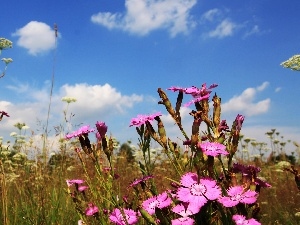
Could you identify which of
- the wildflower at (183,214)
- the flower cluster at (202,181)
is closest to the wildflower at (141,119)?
the flower cluster at (202,181)

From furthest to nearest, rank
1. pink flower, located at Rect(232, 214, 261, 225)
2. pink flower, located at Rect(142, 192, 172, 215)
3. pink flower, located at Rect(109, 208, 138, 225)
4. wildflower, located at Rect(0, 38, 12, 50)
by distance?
wildflower, located at Rect(0, 38, 12, 50), pink flower, located at Rect(109, 208, 138, 225), pink flower, located at Rect(142, 192, 172, 215), pink flower, located at Rect(232, 214, 261, 225)

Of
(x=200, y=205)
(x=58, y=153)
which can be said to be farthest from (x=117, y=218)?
(x=58, y=153)

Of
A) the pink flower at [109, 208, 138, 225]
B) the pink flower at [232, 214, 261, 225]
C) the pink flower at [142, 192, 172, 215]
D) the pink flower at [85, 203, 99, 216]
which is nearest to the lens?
the pink flower at [232, 214, 261, 225]

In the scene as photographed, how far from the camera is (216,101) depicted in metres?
1.83

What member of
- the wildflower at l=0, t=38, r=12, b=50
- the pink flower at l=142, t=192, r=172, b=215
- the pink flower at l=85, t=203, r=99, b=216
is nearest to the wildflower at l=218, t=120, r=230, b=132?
the pink flower at l=142, t=192, r=172, b=215

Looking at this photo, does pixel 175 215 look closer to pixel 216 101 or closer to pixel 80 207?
pixel 216 101

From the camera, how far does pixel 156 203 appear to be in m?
1.72

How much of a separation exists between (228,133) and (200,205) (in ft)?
1.43

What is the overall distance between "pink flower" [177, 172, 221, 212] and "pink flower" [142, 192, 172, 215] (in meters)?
0.12

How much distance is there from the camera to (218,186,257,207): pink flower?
Answer: 58.9 inches

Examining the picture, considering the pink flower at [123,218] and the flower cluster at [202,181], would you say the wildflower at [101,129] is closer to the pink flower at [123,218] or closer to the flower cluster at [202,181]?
the flower cluster at [202,181]

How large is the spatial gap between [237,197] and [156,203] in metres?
0.37

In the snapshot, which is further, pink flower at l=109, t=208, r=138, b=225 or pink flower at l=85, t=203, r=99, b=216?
pink flower at l=85, t=203, r=99, b=216

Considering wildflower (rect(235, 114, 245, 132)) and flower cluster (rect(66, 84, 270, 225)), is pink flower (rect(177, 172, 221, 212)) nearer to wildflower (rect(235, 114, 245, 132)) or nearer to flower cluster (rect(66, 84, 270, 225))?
flower cluster (rect(66, 84, 270, 225))
